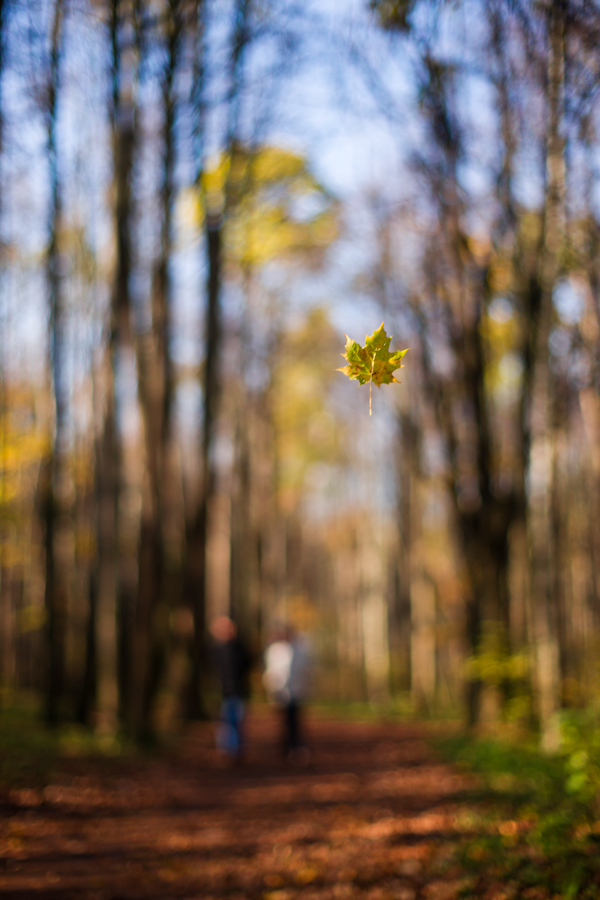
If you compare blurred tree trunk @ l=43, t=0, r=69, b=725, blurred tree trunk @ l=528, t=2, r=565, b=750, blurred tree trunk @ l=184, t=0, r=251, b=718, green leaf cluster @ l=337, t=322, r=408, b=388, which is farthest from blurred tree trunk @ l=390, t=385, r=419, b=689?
green leaf cluster @ l=337, t=322, r=408, b=388

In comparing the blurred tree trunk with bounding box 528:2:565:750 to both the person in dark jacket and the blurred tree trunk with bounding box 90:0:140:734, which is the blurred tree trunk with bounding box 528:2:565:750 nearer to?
the person in dark jacket

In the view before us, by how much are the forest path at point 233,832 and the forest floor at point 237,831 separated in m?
0.01

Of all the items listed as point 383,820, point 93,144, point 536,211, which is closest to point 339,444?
point 93,144

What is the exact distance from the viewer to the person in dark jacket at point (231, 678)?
8.84 m

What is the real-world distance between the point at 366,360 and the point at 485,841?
3.40 metres

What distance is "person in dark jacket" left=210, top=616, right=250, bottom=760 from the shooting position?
8.84 meters

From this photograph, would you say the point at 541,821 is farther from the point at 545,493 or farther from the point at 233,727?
the point at 233,727

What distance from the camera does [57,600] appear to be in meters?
11.4

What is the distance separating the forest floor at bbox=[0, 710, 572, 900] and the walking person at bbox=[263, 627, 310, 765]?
0.56 metres

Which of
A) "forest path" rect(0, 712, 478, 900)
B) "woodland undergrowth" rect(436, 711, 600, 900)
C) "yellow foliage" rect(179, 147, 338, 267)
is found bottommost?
"forest path" rect(0, 712, 478, 900)

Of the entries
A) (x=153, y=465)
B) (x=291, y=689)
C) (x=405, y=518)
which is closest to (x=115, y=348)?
(x=153, y=465)

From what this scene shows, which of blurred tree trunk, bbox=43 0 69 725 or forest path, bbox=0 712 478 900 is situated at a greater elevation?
blurred tree trunk, bbox=43 0 69 725

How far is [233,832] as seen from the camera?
222 inches

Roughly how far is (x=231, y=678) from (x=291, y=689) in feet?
2.64
